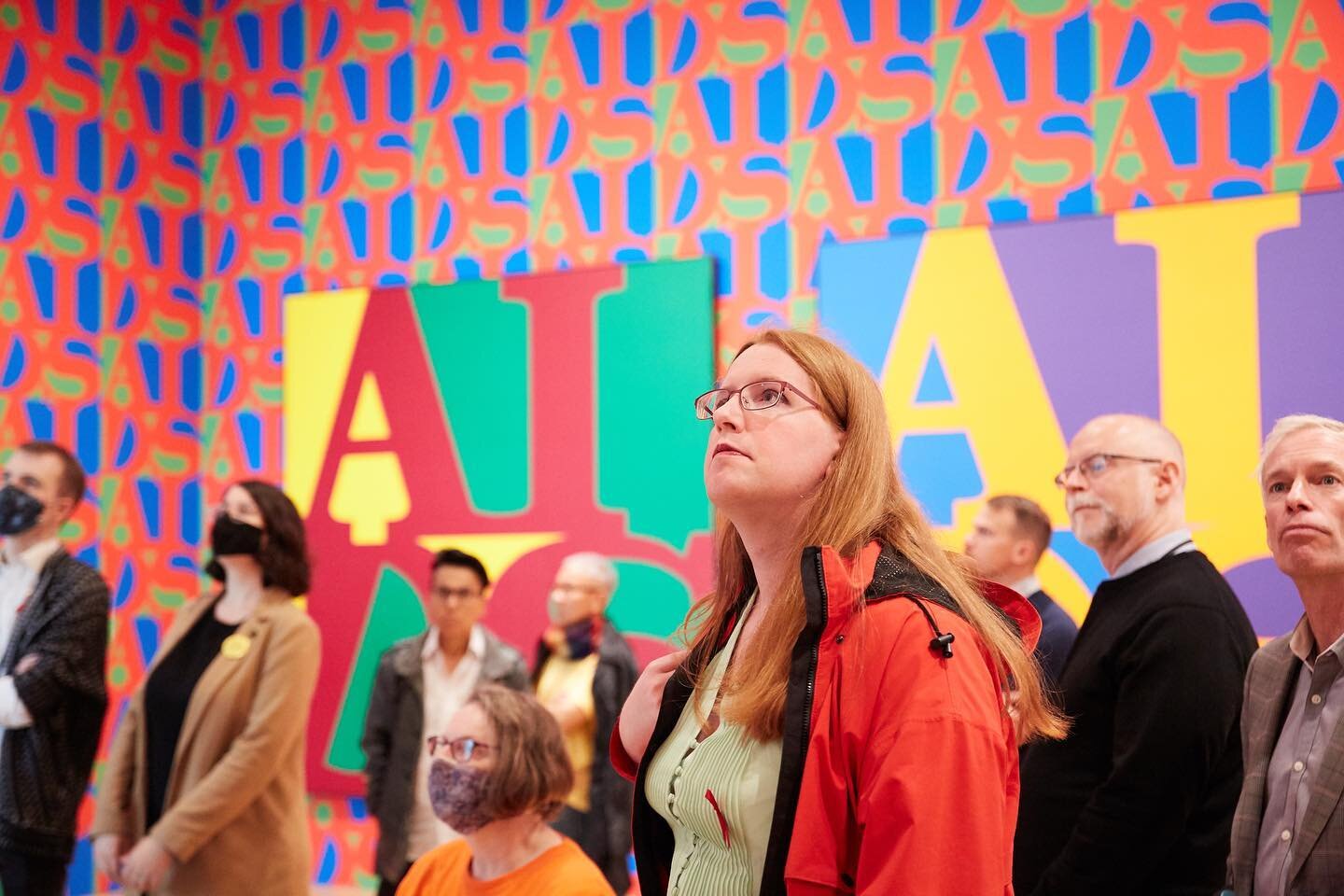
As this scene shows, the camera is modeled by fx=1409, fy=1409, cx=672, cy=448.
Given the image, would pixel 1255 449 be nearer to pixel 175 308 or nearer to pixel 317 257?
pixel 317 257

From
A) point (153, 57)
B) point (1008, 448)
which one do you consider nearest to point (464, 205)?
point (153, 57)

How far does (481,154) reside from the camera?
584 centimetres

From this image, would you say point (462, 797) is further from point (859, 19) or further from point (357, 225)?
point (357, 225)

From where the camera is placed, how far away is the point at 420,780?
425 cm

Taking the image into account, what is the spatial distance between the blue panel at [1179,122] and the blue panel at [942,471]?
116cm

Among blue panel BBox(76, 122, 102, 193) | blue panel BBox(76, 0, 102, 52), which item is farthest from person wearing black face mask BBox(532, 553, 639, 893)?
blue panel BBox(76, 0, 102, 52)

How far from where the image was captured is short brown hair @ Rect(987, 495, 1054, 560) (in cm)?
412

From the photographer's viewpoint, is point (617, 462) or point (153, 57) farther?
point (153, 57)

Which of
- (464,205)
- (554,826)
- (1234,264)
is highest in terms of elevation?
(464,205)

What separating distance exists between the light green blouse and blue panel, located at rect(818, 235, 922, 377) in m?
3.24

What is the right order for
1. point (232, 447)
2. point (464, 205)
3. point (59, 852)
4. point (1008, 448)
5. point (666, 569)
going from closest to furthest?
1. point (59, 852)
2. point (1008, 448)
3. point (666, 569)
4. point (464, 205)
5. point (232, 447)

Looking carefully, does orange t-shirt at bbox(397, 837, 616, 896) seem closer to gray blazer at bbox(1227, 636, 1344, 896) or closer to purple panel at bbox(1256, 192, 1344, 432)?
gray blazer at bbox(1227, 636, 1344, 896)

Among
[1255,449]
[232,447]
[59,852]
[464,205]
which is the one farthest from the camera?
[232,447]

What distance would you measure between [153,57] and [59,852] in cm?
376
